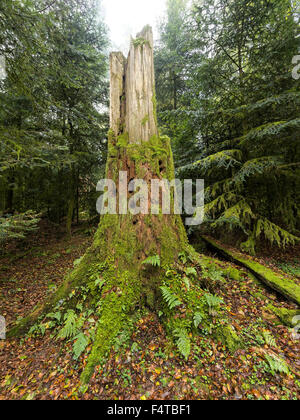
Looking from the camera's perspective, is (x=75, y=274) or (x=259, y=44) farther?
(x=259, y=44)

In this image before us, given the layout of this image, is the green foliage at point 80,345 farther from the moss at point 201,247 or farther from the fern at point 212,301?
the moss at point 201,247

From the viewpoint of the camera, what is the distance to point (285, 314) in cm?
332

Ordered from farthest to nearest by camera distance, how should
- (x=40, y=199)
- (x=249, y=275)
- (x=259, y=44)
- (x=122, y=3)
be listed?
(x=40, y=199), (x=122, y=3), (x=259, y=44), (x=249, y=275)

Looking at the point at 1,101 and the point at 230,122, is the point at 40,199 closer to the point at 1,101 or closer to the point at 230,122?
the point at 1,101

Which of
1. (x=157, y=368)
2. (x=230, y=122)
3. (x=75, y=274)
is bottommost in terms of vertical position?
(x=157, y=368)

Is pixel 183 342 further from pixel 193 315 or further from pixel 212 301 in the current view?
pixel 212 301

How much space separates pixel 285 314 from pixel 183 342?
7.13ft

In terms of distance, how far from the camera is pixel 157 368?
2.41 meters

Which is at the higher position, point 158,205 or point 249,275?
point 158,205

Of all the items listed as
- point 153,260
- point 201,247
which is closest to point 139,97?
point 153,260

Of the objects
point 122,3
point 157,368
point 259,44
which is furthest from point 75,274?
point 122,3

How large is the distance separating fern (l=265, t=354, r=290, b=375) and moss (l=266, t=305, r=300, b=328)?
96 cm
